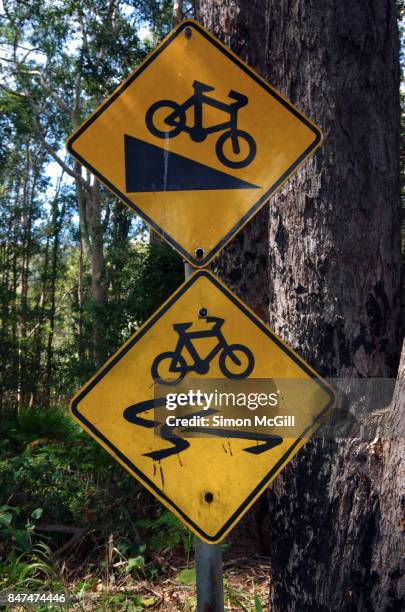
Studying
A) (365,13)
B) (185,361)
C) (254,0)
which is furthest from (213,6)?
(185,361)

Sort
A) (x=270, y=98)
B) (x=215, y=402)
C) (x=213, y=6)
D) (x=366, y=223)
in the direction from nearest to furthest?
(x=215, y=402), (x=270, y=98), (x=366, y=223), (x=213, y=6)

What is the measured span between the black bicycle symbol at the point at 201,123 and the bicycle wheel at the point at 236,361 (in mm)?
700

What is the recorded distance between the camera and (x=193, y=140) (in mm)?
2416

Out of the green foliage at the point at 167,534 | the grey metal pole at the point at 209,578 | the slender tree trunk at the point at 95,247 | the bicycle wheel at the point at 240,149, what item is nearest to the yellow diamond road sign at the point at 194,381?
the grey metal pole at the point at 209,578

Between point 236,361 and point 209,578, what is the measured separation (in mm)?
757

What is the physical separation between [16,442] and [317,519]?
6.43 metres

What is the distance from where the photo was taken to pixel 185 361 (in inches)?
90.7

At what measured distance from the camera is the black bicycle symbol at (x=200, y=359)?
→ 230 cm

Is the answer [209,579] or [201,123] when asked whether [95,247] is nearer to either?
[201,123]

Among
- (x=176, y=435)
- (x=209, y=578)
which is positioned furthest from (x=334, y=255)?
(x=209, y=578)

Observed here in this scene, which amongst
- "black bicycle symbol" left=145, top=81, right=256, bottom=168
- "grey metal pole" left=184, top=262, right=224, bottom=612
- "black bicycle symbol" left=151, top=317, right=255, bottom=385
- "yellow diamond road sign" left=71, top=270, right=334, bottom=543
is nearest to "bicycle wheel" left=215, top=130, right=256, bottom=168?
"black bicycle symbol" left=145, top=81, right=256, bottom=168

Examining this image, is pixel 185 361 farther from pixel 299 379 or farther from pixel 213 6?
pixel 213 6

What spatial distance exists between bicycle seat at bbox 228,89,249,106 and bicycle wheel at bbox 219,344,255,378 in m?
0.94

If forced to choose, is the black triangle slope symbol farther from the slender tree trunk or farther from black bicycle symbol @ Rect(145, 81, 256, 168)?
the slender tree trunk
